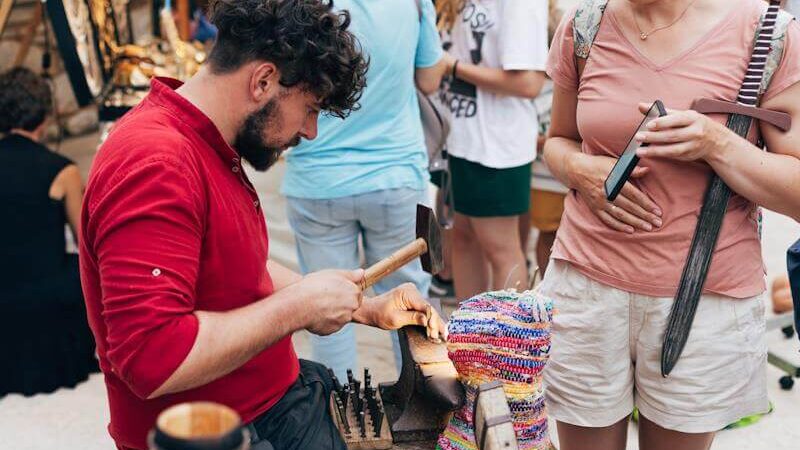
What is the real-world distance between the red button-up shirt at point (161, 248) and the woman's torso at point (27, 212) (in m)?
2.24

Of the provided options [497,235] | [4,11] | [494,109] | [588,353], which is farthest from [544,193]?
[4,11]

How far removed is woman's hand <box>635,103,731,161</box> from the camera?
1910 mm

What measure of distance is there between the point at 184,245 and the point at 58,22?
3086mm

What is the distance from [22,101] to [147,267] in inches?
107

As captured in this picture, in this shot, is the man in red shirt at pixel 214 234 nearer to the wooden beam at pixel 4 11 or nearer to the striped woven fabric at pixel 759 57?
the striped woven fabric at pixel 759 57

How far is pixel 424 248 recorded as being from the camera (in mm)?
2312

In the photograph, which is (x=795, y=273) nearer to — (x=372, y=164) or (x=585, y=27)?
(x=585, y=27)

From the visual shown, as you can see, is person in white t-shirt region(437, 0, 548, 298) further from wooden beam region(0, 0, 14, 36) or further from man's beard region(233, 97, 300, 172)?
wooden beam region(0, 0, 14, 36)

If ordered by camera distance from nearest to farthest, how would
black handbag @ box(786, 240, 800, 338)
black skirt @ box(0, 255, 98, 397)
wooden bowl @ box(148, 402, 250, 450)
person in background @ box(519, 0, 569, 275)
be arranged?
1. wooden bowl @ box(148, 402, 250, 450)
2. black handbag @ box(786, 240, 800, 338)
3. black skirt @ box(0, 255, 98, 397)
4. person in background @ box(519, 0, 569, 275)

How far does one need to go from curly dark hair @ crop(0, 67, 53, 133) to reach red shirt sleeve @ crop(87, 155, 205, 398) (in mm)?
2537

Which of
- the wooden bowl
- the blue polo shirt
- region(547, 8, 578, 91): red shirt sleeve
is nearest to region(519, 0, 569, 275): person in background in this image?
the blue polo shirt

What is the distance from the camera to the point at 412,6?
3070 millimetres

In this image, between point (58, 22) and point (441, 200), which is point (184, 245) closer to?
point (441, 200)

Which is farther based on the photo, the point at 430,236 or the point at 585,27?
the point at 430,236
